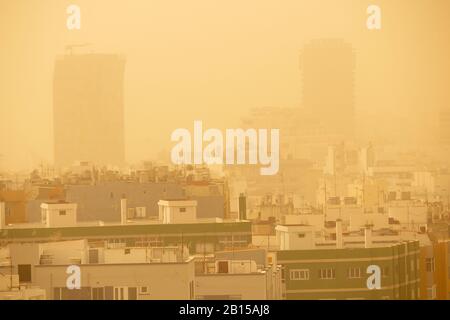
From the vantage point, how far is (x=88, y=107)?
9219mm

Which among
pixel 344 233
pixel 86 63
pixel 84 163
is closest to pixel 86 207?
pixel 84 163

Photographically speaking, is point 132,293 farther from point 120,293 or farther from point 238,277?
point 238,277

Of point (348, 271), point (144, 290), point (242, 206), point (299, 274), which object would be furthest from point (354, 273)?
point (144, 290)

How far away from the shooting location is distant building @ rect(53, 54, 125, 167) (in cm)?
912

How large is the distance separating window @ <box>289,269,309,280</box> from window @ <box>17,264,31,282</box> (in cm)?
149

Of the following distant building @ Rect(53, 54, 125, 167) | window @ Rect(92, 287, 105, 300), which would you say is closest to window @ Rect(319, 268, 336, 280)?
window @ Rect(92, 287, 105, 300)

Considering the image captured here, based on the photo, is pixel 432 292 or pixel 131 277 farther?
pixel 432 292

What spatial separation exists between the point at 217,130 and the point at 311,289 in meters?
1.13

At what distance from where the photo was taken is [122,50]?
9.06 meters

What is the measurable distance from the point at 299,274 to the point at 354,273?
12.7 inches

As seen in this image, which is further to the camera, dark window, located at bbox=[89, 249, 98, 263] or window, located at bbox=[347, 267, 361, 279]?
window, located at bbox=[347, 267, 361, 279]

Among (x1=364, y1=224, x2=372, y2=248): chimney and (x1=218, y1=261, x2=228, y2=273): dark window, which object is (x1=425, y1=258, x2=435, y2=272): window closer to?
(x1=364, y1=224, x2=372, y2=248): chimney
